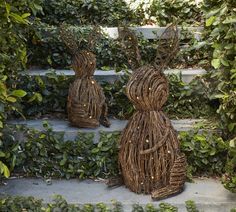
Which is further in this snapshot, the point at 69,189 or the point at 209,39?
the point at 209,39

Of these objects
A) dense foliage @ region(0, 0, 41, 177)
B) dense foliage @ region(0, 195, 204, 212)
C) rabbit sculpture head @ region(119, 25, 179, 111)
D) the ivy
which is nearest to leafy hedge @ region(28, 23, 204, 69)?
dense foliage @ region(0, 0, 41, 177)

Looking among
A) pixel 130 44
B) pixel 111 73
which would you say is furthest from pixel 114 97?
pixel 130 44

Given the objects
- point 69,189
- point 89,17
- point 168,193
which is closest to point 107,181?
point 69,189

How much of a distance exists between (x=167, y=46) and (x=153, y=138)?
1.83 feet

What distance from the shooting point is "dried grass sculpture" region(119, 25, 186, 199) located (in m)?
2.90

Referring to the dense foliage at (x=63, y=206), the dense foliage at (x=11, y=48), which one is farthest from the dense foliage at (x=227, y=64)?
the dense foliage at (x=11, y=48)

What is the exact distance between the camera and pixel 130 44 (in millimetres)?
3016

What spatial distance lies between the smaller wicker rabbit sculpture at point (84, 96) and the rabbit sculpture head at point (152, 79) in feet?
2.01

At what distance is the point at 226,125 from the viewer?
3.16 meters

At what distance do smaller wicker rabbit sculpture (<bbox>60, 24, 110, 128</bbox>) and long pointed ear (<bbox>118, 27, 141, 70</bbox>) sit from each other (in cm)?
55

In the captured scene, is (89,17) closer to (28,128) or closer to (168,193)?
(28,128)

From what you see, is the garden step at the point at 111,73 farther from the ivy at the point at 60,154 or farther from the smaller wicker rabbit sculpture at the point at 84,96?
the ivy at the point at 60,154

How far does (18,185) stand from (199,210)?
3.81 ft

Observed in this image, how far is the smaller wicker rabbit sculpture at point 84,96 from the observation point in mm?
3506
